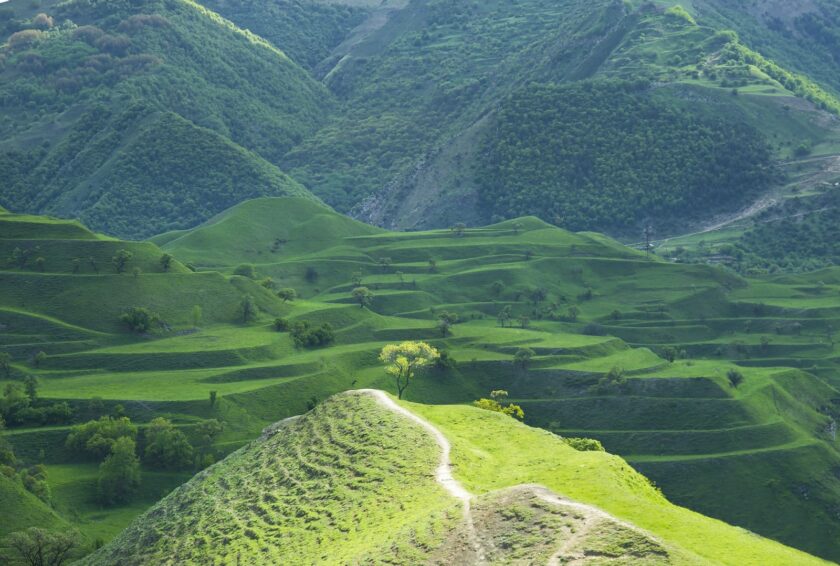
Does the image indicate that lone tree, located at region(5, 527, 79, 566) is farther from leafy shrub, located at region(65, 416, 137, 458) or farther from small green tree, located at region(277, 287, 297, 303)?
small green tree, located at region(277, 287, 297, 303)

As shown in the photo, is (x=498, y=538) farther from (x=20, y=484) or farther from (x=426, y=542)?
(x=20, y=484)

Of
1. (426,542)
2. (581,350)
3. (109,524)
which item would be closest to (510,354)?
(581,350)

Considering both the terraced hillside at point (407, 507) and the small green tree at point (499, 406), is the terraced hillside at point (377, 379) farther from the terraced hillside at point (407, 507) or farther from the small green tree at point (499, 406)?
the terraced hillside at point (407, 507)

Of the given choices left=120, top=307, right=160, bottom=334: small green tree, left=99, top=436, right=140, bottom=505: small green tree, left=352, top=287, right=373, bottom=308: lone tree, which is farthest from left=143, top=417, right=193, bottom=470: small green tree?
left=352, top=287, right=373, bottom=308: lone tree

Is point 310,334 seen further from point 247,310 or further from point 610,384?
point 610,384

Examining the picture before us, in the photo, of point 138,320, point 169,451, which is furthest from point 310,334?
point 169,451

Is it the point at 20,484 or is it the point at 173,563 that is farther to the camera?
the point at 20,484
